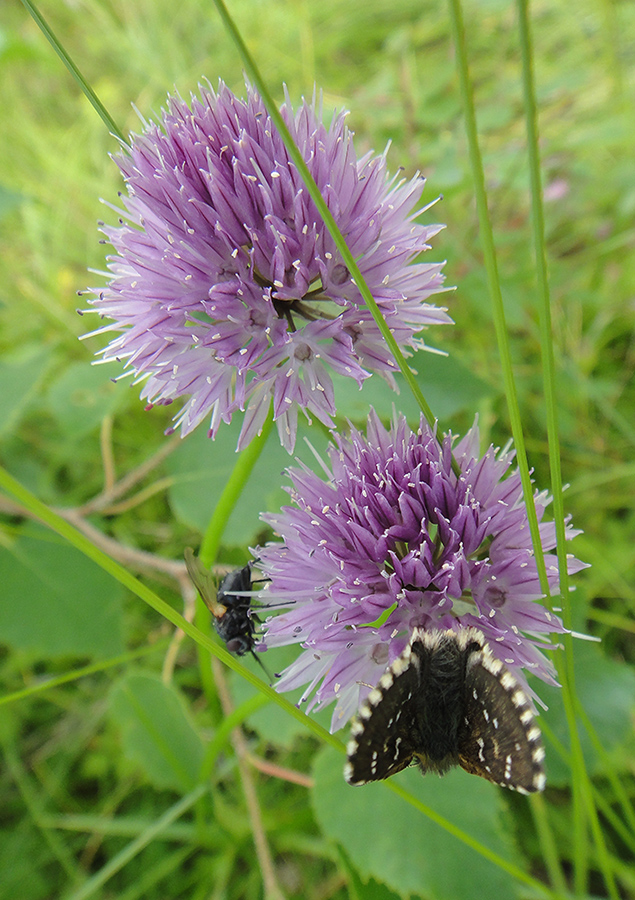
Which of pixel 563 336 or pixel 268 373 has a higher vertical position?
pixel 563 336

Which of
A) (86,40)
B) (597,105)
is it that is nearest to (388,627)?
(597,105)

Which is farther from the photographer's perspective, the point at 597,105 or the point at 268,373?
the point at 597,105

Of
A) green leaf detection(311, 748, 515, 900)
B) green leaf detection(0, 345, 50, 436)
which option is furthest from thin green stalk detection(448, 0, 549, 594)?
green leaf detection(0, 345, 50, 436)

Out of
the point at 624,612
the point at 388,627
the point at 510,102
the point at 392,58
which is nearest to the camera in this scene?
the point at 388,627

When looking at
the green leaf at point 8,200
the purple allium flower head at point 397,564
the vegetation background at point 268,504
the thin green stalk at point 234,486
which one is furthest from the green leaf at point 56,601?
the green leaf at point 8,200

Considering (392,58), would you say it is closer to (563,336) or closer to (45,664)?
(563,336)

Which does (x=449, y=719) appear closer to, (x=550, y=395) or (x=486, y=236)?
(x=550, y=395)
